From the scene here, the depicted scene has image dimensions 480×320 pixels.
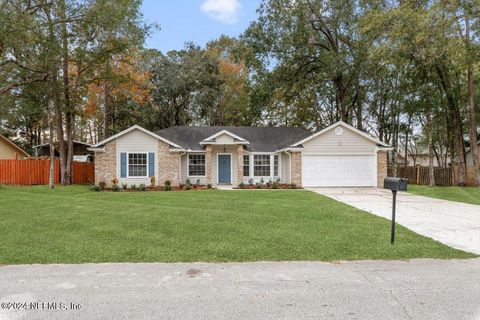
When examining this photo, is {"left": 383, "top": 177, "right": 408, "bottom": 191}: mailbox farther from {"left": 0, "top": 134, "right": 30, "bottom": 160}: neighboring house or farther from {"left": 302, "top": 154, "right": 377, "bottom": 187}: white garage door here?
{"left": 0, "top": 134, "right": 30, "bottom": 160}: neighboring house

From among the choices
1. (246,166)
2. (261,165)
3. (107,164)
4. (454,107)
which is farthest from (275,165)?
(454,107)

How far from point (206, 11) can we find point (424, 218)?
59.2 ft

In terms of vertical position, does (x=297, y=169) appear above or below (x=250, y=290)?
above

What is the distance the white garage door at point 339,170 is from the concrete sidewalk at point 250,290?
49.4ft

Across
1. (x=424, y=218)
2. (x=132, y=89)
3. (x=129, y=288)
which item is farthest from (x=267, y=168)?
(x=129, y=288)

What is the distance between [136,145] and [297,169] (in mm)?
9459

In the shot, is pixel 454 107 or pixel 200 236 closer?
pixel 200 236

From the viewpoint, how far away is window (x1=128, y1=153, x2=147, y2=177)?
19.7 m

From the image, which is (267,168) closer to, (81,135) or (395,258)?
(395,258)

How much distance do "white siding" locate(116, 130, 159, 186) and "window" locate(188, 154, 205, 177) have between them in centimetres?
238

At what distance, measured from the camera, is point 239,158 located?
20.8 metres

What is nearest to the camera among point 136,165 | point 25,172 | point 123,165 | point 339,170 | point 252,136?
point 123,165

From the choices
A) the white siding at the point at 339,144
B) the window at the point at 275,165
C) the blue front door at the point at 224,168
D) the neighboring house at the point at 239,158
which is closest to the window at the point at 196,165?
the neighboring house at the point at 239,158

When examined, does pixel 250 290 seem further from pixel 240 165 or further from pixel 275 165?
pixel 275 165
